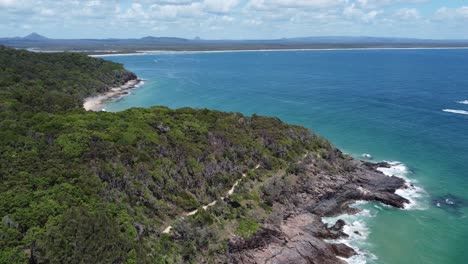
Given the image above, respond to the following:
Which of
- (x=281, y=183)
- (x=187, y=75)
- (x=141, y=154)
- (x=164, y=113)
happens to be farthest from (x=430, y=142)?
(x=187, y=75)

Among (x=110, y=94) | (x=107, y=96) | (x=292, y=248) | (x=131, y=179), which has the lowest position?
(x=292, y=248)

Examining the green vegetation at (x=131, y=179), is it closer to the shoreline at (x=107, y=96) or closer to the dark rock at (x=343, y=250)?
the dark rock at (x=343, y=250)

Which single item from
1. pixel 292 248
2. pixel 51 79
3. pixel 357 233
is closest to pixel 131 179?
pixel 292 248

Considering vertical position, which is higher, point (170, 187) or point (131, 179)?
point (131, 179)

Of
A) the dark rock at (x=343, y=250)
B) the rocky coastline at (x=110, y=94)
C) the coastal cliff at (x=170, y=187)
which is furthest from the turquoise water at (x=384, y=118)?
the coastal cliff at (x=170, y=187)

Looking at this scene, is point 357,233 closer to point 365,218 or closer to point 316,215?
point 365,218

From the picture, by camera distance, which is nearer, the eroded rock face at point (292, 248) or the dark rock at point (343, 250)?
the eroded rock face at point (292, 248)
